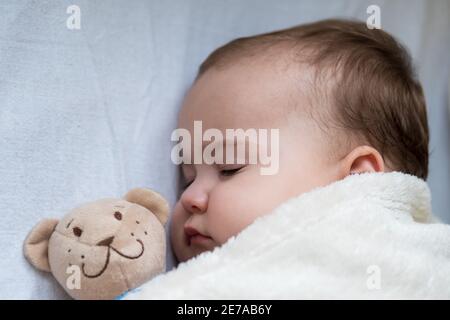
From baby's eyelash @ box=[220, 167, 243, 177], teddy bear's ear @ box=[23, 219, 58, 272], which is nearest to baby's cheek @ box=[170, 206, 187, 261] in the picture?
baby's eyelash @ box=[220, 167, 243, 177]

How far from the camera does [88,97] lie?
1.00 metres

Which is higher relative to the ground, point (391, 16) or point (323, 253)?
point (391, 16)

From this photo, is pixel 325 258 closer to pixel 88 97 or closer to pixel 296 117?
pixel 296 117

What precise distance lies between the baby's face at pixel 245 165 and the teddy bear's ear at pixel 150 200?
54 mm

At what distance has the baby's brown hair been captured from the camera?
3.26ft

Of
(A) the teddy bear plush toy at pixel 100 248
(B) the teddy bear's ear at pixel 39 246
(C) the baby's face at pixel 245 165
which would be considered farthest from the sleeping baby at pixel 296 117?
(B) the teddy bear's ear at pixel 39 246

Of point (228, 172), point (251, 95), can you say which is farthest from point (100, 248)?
point (251, 95)

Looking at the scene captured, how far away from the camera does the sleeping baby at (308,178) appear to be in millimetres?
794

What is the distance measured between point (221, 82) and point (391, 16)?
0.57 meters

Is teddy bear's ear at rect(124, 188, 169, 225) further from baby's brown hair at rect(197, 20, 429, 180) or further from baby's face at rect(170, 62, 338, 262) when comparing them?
baby's brown hair at rect(197, 20, 429, 180)

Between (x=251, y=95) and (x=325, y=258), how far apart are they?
0.32 meters

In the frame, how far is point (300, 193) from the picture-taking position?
0.92m

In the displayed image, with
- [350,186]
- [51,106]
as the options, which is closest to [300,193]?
[350,186]
